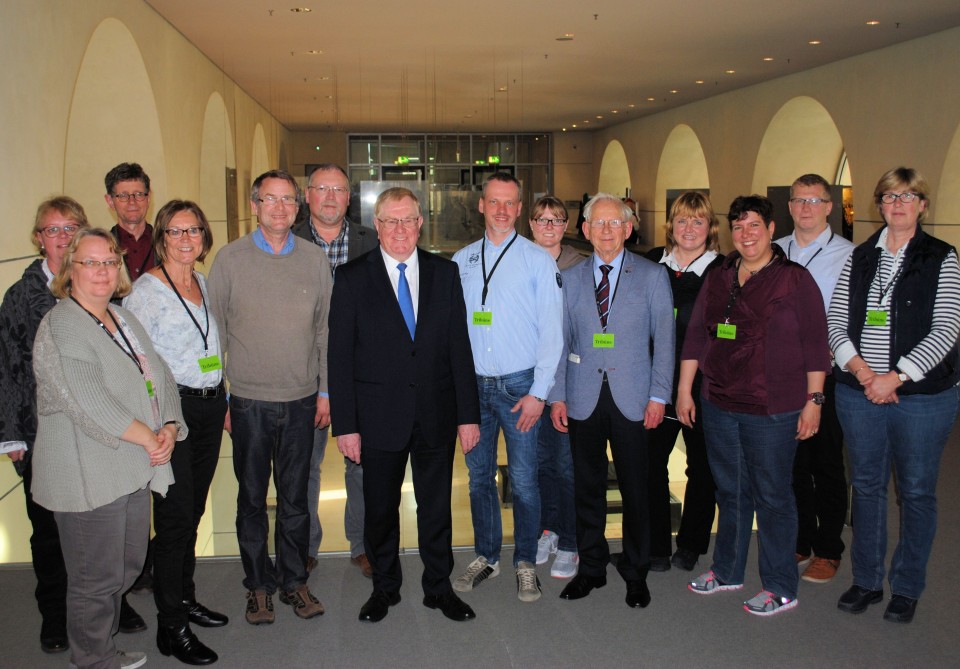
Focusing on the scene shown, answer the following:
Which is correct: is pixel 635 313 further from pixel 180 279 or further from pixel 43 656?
pixel 43 656

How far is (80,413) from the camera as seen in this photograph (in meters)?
2.49

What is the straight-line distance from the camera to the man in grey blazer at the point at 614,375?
11.0 feet

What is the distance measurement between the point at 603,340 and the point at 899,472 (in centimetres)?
133

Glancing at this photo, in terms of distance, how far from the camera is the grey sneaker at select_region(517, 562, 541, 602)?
3451 millimetres

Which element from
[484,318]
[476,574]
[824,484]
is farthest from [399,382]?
[824,484]

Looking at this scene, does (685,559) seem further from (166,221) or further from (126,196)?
(126,196)

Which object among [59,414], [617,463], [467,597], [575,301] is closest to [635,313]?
[575,301]

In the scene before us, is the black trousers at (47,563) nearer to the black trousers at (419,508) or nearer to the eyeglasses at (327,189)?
the black trousers at (419,508)

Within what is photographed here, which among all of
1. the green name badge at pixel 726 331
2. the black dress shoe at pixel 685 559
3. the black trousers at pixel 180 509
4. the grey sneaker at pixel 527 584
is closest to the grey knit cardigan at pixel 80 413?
the black trousers at pixel 180 509

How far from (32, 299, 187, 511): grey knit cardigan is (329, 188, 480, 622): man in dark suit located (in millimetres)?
815

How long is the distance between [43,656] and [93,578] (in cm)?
72

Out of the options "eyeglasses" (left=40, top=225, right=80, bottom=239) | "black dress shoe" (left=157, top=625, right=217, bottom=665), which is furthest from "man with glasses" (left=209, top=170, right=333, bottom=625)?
"eyeglasses" (left=40, top=225, right=80, bottom=239)

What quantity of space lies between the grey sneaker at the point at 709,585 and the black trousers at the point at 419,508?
3.64 ft

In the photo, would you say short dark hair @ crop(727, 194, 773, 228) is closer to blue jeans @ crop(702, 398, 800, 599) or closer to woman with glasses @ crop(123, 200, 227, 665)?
blue jeans @ crop(702, 398, 800, 599)
